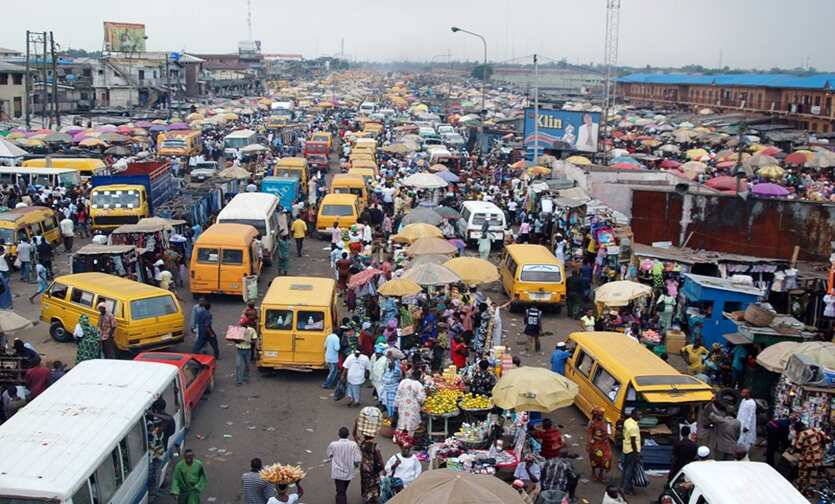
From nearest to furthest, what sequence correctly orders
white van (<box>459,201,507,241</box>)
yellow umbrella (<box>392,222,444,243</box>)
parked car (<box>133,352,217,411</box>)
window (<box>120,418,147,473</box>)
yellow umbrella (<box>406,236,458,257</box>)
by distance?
window (<box>120,418,147,473</box>), parked car (<box>133,352,217,411</box>), yellow umbrella (<box>406,236,458,257</box>), yellow umbrella (<box>392,222,444,243</box>), white van (<box>459,201,507,241</box>)

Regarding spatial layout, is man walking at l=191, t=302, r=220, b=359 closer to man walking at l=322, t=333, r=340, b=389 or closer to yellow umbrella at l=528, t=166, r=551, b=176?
man walking at l=322, t=333, r=340, b=389

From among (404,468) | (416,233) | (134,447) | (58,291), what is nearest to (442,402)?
(404,468)

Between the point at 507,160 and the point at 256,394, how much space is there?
2975cm

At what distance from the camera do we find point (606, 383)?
12133mm

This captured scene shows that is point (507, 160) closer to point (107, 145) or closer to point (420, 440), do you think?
point (107, 145)

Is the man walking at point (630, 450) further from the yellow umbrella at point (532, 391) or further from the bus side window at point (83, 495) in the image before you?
the bus side window at point (83, 495)

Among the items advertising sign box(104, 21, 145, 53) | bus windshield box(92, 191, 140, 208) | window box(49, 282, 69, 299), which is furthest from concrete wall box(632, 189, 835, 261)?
advertising sign box(104, 21, 145, 53)

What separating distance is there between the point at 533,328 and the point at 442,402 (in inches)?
195

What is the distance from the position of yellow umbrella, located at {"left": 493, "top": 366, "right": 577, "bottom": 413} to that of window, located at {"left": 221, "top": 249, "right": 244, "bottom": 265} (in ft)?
29.7

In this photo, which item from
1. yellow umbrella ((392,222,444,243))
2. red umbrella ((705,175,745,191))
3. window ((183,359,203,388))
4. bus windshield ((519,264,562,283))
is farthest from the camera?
red umbrella ((705,175,745,191))

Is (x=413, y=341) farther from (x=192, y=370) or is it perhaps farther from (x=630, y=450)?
(x=630, y=450)

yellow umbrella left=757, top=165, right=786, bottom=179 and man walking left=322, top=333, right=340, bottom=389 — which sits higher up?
yellow umbrella left=757, top=165, right=786, bottom=179

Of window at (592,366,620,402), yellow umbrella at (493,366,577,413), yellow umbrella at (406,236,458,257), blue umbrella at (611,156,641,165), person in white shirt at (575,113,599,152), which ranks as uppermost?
person in white shirt at (575,113,599,152)

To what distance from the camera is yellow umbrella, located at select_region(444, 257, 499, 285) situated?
17.1 m
